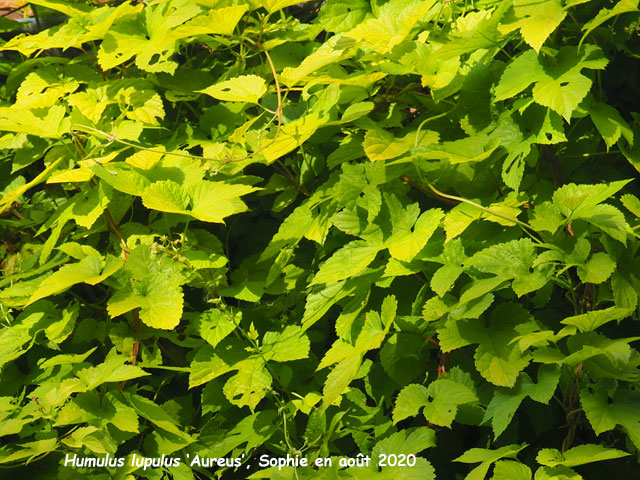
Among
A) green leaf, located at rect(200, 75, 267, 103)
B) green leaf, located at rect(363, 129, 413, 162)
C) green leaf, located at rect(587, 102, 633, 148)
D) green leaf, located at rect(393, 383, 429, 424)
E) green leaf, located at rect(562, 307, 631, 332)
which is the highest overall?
green leaf, located at rect(200, 75, 267, 103)

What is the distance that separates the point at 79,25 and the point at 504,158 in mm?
1432

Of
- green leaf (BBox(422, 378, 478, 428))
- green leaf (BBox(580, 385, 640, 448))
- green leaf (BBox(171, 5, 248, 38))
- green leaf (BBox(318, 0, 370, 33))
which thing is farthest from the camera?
green leaf (BBox(318, 0, 370, 33))

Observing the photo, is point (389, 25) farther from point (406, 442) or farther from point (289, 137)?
point (406, 442)

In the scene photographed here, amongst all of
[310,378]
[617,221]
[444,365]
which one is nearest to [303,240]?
[310,378]

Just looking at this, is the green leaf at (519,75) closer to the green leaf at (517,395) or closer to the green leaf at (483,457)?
the green leaf at (517,395)

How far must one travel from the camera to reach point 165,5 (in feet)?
6.63

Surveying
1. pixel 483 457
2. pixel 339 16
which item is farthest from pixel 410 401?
pixel 339 16

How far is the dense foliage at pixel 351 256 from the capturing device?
146 cm

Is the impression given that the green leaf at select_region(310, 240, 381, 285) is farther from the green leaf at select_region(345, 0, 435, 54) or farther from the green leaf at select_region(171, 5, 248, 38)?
the green leaf at select_region(171, 5, 248, 38)

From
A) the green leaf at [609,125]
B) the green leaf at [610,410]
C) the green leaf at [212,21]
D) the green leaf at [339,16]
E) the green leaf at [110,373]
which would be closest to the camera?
the green leaf at [610,410]

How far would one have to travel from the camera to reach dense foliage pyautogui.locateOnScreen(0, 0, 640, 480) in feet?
4.79

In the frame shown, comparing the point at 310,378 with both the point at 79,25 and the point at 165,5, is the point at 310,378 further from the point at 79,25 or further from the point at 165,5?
the point at 79,25

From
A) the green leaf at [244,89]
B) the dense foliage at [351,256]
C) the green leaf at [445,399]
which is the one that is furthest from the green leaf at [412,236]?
the green leaf at [244,89]

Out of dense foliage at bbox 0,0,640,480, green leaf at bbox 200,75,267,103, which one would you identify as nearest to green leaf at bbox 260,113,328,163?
dense foliage at bbox 0,0,640,480
